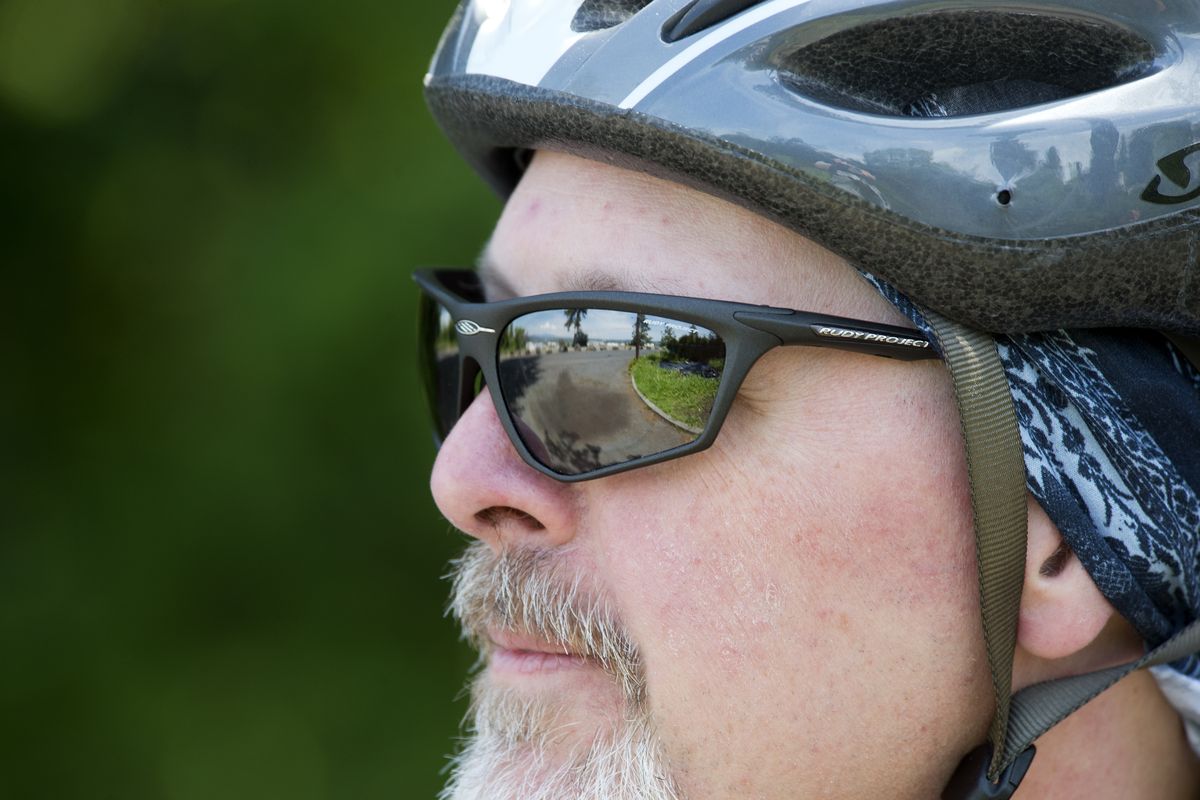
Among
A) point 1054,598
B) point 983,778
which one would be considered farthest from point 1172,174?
point 983,778

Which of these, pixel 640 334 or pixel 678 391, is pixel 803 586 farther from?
pixel 640 334

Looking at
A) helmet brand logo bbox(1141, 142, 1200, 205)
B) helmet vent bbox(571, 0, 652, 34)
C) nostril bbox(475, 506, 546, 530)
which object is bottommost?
nostril bbox(475, 506, 546, 530)

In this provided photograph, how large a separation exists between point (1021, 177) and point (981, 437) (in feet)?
1.29

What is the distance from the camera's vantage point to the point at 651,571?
1930mm

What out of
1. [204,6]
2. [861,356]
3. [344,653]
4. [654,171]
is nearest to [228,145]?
[204,6]

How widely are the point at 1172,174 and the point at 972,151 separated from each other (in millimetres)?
306

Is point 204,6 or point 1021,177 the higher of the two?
point 204,6

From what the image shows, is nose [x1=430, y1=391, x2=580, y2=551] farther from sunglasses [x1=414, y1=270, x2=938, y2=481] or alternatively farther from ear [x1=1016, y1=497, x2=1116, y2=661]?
ear [x1=1016, y1=497, x2=1116, y2=661]

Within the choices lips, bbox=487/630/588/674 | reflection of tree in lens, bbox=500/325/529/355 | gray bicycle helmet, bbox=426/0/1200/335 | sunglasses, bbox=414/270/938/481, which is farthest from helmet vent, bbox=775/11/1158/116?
lips, bbox=487/630/588/674

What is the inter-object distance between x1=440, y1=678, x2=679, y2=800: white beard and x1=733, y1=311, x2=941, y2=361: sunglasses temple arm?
688 mm

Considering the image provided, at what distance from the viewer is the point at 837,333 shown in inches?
72.0

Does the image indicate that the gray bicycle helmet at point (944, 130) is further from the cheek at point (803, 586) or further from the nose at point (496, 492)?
the nose at point (496, 492)

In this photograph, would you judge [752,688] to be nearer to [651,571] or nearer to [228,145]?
[651,571]

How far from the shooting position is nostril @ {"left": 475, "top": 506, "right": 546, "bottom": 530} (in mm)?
2084
